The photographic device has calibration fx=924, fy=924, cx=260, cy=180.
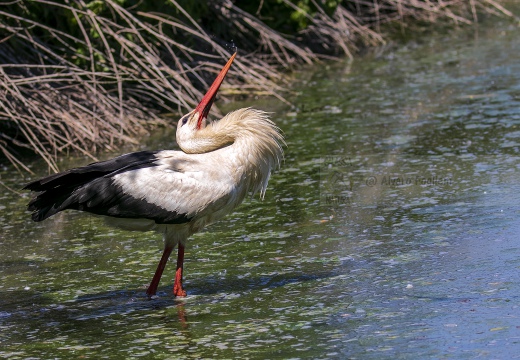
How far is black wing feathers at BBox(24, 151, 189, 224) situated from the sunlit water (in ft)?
1.88

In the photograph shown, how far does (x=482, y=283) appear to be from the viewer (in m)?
5.78

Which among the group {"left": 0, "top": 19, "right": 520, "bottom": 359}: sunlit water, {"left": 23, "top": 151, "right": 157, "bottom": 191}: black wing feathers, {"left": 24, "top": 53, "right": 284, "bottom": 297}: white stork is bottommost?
{"left": 0, "top": 19, "right": 520, "bottom": 359}: sunlit water

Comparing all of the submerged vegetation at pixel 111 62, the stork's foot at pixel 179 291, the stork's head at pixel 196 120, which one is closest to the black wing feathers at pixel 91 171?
the stork's head at pixel 196 120

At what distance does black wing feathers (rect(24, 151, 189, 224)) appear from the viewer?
21.1 feet

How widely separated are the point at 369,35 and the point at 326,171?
29.1 feet

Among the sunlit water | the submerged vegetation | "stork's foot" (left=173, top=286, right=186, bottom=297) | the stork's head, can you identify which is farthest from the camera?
the submerged vegetation

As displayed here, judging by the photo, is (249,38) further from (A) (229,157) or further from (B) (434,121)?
(A) (229,157)

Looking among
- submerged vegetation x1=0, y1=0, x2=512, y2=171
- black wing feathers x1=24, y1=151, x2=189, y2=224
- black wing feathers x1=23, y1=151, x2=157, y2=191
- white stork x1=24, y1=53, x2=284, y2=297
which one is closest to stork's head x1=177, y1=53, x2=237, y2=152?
white stork x1=24, y1=53, x2=284, y2=297

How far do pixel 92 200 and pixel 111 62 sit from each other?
5.07 m

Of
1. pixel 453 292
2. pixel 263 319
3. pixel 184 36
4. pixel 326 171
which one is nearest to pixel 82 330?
pixel 263 319

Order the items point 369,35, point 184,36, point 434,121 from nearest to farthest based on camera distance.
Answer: point 434,121
point 184,36
point 369,35

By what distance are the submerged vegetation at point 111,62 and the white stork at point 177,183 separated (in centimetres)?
354

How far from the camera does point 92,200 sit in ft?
21.1

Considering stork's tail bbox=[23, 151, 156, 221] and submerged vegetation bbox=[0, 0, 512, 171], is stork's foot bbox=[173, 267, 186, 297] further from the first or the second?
submerged vegetation bbox=[0, 0, 512, 171]
